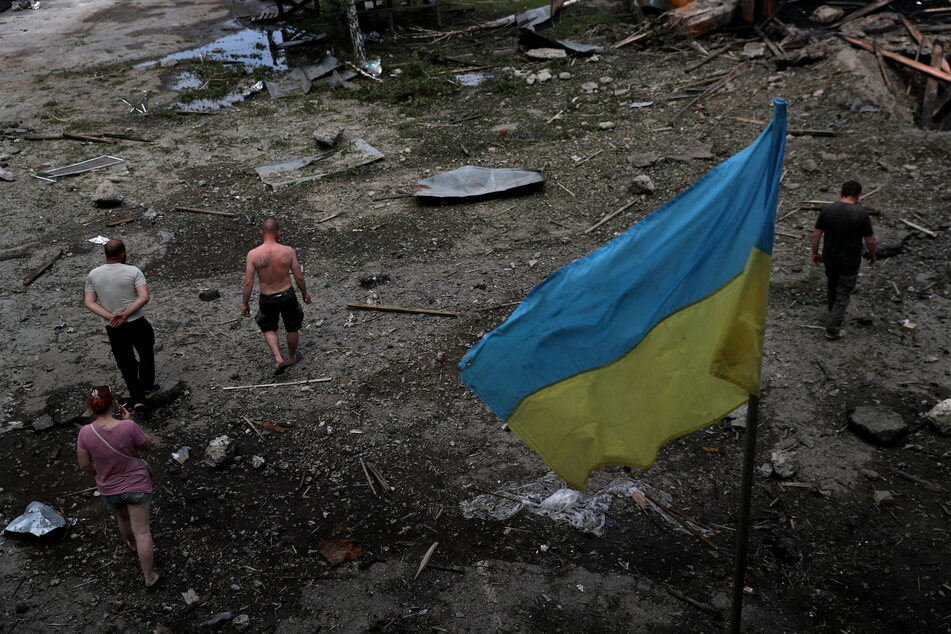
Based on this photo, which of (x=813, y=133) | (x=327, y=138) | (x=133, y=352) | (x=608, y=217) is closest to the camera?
(x=133, y=352)

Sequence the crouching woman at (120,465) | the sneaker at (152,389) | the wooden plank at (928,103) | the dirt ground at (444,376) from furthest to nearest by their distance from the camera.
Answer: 1. the wooden plank at (928,103)
2. the sneaker at (152,389)
3. the dirt ground at (444,376)
4. the crouching woman at (120,465)

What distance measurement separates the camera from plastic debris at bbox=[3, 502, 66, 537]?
579 cm

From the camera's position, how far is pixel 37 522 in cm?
584

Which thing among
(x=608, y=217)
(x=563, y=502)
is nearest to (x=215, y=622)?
(x=563, y=502)

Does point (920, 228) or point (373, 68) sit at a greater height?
point (373, 68)

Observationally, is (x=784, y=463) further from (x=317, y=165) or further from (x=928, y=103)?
(x=928, y=103)

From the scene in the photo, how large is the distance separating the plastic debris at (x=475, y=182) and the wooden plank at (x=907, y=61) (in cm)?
750

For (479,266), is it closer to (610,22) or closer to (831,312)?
(831,312)

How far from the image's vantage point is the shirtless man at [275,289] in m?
7.37

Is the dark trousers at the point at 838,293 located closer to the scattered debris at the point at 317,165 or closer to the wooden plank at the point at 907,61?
the scattered debris at the point at 317,165

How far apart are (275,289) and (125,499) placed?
283cm

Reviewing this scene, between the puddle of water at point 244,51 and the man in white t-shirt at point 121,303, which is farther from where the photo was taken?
the puddle of water at point 244,51

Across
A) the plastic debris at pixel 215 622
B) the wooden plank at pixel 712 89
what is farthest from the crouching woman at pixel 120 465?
the wooden plank at pixel 712 89

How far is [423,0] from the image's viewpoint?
22391mm
